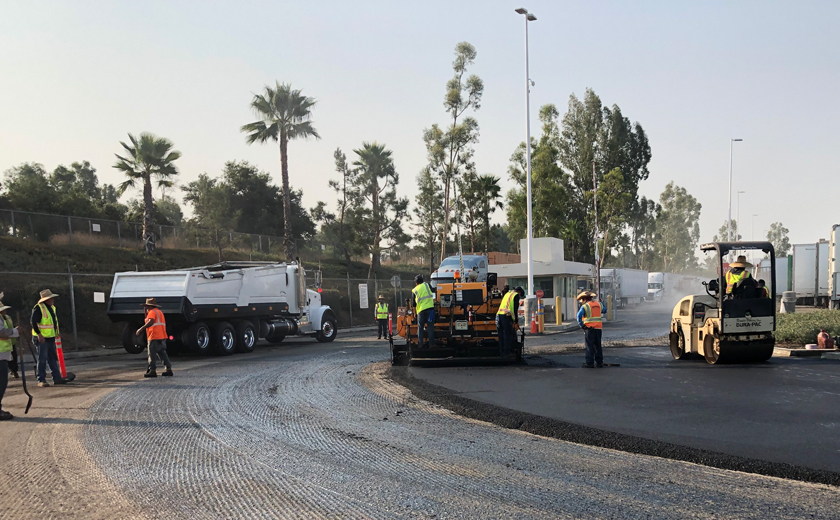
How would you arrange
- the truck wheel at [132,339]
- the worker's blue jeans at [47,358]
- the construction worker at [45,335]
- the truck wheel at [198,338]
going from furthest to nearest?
1. the truck wheel at [132,339]
2. the truck wheel at [198,338]
3. the worker's blue jeans at [47,358]
4. the construction worker at [45,335]

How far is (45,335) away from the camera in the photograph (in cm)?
1185

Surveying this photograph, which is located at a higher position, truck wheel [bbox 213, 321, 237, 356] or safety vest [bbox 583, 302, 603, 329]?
safety vest [bbox 583, 302, 603, 329]

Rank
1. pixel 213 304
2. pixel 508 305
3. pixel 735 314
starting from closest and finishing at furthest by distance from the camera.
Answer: pixel 735 314 < pixel 508 305 < pixel 213 304

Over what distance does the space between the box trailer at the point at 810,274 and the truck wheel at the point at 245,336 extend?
2430 cm

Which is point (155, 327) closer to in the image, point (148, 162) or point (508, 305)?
point (508, 305)

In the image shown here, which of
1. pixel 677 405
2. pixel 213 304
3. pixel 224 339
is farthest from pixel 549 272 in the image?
pixel 677 405

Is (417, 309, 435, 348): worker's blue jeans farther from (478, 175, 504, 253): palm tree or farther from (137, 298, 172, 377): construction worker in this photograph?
(478, 175, 504, 253): palm tree

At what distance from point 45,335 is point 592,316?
10.3 m

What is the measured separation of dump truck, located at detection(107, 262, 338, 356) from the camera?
56.5ft

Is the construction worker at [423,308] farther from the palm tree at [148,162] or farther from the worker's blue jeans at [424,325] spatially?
the palm tree at [148,162]

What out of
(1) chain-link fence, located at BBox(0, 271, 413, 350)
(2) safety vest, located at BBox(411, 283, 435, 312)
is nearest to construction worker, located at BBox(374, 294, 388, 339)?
(1) chain-link fence, located at BBox(0, 271, 413, 350)

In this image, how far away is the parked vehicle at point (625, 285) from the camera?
51.4 metres

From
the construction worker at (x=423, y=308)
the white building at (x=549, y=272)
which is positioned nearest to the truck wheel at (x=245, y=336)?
the construction worker at (x=423, y=308)

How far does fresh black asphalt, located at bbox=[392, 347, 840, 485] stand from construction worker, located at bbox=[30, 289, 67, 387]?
6.41 meters
